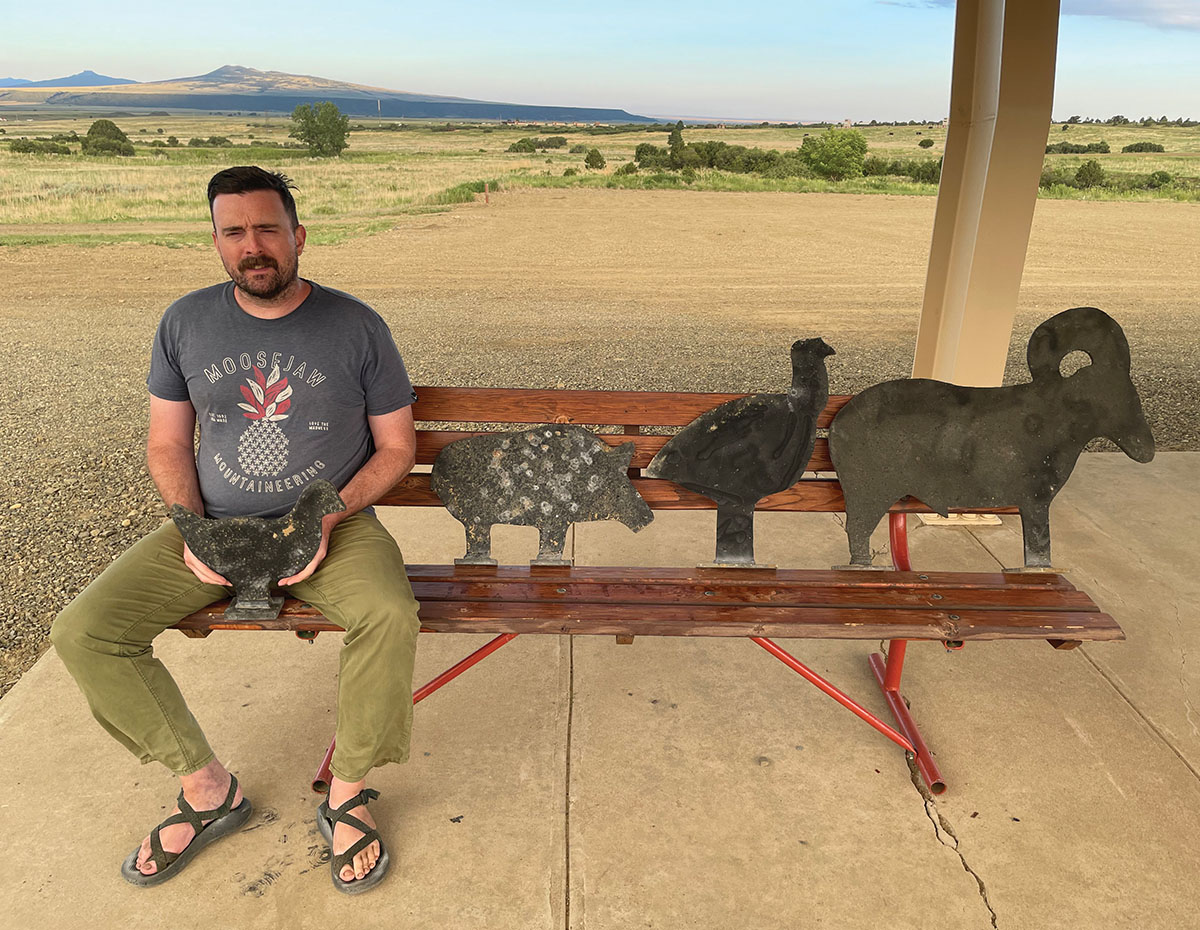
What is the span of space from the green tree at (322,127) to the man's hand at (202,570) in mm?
70057

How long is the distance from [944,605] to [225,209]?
7.68 feet

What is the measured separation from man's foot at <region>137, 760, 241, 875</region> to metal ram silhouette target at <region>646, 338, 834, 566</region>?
4.97ft

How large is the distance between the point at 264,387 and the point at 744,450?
1.45m

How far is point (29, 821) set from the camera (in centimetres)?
246

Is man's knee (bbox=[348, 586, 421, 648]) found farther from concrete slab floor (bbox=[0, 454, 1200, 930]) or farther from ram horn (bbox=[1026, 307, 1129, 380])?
ram horn (bbox=[1026, 307, 1129, 380])

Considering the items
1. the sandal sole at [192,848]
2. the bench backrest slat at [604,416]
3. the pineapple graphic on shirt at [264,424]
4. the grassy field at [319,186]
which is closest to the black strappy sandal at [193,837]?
the sandal sole at [192,848]

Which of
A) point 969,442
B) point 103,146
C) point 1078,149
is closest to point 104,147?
point 103,146

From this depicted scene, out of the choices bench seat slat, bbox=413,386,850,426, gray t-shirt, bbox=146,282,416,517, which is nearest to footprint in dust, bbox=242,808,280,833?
gray t-shirt, bbox=146,282,416,517

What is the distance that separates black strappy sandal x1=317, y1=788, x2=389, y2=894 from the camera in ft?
7.34

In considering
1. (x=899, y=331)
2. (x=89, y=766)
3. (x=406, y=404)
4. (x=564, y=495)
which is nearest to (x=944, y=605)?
(x=564, y=495)

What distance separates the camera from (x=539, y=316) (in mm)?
11500

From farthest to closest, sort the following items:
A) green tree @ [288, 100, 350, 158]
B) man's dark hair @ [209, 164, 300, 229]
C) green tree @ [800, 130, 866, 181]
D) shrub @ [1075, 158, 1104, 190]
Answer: green tree @ [288, 100, 350, 158] → green tree @ [800, 130, 866, 181] → shrub @ [1075, 158, 1104, 190] → man's dark hair @ [209, 164, 300, 229]

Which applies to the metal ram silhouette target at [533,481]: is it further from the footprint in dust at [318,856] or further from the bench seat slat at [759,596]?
the footprint in dust at [318,856]

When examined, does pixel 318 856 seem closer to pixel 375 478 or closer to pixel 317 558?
pixel 317 558
